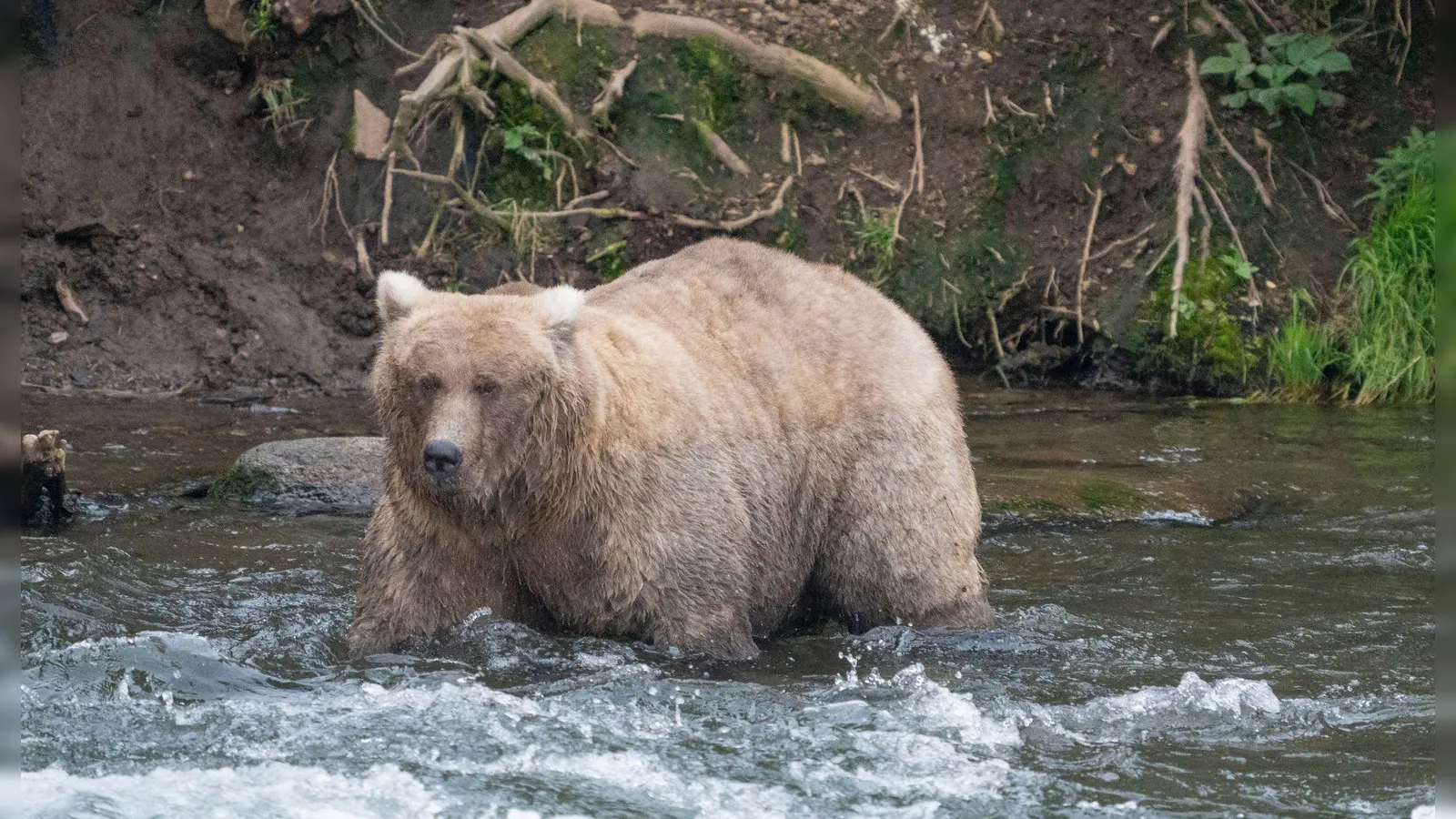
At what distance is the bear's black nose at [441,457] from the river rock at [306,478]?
3.65 meters

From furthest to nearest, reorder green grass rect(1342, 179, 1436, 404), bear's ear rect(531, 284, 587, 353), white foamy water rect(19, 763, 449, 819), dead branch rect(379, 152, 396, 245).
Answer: dead branch rect(379, 152, 396, 245) < green grass rect(1342, 179, 1436, 404) < bear's ear rect(531, 284, 587, 353) < white foamy water rect(19, 763, 449, 819)

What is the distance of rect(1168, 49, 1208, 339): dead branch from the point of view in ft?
38.9

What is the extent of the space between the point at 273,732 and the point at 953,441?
2.97 meters

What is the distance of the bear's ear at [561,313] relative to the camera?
572 centimetres

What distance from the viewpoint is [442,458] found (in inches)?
208

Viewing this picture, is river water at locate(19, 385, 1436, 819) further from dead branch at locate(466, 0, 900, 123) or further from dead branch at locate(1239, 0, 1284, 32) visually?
dead branch at locate(1239, 0, 1284, 32)

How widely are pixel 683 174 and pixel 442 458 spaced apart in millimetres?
7041

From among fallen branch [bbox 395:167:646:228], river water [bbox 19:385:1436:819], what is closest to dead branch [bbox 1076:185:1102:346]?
fallen branch [bbox 395:167:646:228]

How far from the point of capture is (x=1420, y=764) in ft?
16.9

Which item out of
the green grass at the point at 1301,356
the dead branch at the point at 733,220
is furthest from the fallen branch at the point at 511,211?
the green grass at the point at 1301,356

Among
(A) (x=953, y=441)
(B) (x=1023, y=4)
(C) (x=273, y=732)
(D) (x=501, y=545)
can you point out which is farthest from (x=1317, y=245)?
(C) (x=273, y=732)

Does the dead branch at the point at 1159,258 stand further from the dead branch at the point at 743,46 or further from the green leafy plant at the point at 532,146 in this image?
the green leafy plant at the point at 532,146

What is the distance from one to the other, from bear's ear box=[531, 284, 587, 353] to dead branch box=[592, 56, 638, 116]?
6.37 meters

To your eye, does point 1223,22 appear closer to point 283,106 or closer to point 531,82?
point 531,82
